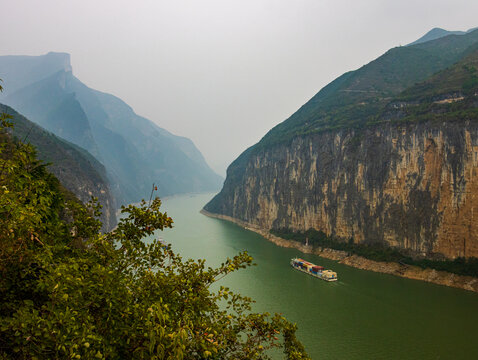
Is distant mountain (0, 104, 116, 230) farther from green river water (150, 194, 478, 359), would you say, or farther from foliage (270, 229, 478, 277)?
foliage (270, 229, 478, 277)

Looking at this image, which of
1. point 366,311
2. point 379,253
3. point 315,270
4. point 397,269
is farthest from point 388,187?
point 366,311

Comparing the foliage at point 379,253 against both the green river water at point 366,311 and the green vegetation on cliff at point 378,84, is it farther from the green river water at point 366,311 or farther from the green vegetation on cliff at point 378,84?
the green vegetation on cliff at point 378,84

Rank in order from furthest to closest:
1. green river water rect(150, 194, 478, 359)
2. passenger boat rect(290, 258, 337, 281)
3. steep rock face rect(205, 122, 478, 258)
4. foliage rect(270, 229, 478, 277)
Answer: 1. passenger boat rect(290, 258, 337, 281)
2. steep rock face rect(205, 122, 478, 258)
3. foliage rect(270, 229, 478, 277)
4. green river water rect(150, 194, 478, 359)

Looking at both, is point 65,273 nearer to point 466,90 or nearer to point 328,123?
point 466,90

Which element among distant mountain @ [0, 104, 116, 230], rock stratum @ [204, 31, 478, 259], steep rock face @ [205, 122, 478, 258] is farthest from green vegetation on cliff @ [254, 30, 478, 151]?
distant mountain @ [0, 104, 116, 230]

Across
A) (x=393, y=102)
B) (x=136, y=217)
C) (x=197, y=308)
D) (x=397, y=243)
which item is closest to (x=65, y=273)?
(x=136, y=217)

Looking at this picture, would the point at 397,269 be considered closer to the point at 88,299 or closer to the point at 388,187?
the point at 388,187
